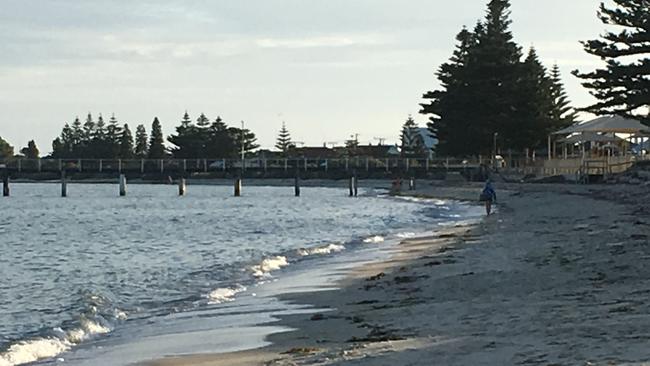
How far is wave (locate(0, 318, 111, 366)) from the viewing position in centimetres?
1141

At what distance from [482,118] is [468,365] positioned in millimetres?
65842

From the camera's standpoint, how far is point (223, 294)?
17.3m

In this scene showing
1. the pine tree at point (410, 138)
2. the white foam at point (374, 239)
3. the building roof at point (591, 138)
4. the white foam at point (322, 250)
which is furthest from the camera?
the pine tree at point (410, 138)

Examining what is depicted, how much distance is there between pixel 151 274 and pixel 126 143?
137228 mm

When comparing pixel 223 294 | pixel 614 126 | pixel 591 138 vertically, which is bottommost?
pixel 223 294

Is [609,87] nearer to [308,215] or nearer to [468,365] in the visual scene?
[308,215]

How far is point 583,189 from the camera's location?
46.9 meters

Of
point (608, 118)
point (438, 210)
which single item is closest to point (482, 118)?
point (608, 118)

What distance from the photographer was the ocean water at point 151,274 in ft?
41.8

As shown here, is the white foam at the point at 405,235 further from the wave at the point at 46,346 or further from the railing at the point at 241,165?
the railing at the point at 241,165

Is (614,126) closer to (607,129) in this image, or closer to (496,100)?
(607,129)

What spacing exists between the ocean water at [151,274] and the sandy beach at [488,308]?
1.18 m

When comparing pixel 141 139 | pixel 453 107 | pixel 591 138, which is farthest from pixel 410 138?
pixel 591 138

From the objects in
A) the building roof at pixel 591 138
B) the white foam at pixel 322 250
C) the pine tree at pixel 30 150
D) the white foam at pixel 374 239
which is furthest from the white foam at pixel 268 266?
the pine tree at pixel 30 150
